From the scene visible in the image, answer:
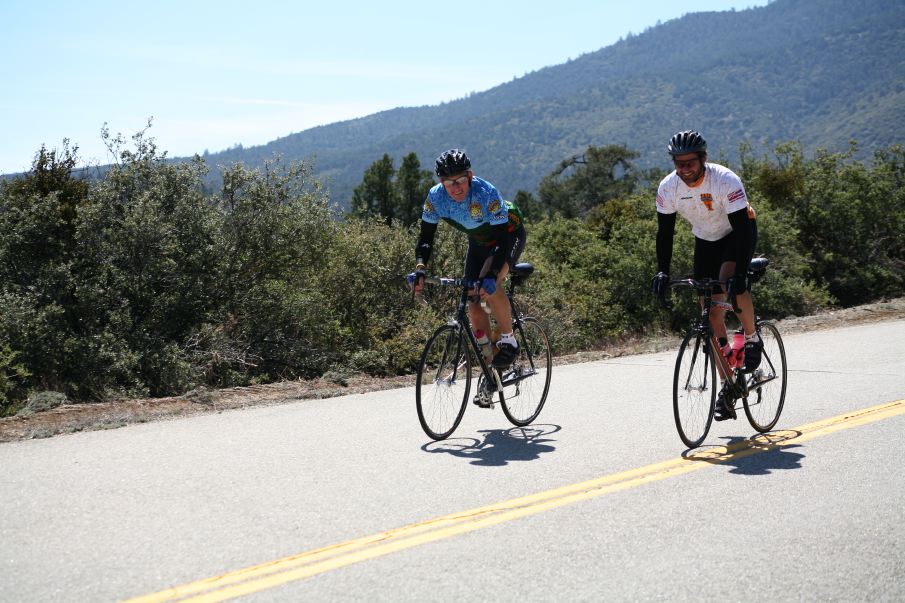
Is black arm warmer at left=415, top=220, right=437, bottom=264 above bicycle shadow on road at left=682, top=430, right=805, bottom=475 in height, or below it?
above

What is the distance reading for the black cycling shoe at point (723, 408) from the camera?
633 cm

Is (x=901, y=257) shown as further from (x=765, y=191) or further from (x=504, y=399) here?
(x=504, y=399)

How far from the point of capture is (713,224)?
6309 mm

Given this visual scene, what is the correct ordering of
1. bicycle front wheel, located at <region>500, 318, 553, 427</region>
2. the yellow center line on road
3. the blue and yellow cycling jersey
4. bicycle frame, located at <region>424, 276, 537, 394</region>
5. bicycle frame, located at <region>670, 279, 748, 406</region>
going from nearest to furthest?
1. the yellow center line on road
2. bicycle frame, located at <region>670, 279, 748, 406</region>
3. bicycle frame, located at <region>424, 276, 537, 394</region>
4. the blue and yellow cycling jersey
5. bicycle front wheel, located at <region>500, 318, 553, 427</region>

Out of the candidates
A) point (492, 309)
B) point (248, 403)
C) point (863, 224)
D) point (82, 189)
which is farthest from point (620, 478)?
point (863, 224)

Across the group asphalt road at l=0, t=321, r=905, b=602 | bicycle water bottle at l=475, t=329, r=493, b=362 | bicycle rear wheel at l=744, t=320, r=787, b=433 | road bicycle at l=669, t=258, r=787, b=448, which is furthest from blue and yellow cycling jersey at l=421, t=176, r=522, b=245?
bicycle rear wheel at l=744, t=320, r=787, b=433

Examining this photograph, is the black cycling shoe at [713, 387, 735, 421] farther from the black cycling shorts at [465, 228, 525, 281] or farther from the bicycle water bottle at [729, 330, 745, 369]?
the black cycling shorts at [465, 228, 525, 281]

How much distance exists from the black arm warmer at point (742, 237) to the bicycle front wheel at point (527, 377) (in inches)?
76.1

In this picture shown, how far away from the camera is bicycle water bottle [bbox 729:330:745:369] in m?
6.41

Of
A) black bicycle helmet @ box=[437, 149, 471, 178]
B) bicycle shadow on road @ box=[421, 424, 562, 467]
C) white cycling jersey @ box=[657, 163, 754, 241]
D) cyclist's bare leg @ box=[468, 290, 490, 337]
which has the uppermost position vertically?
black bicycle helmet @ box=[437, 149, 471, 178]

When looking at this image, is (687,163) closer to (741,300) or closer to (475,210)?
(741,300)

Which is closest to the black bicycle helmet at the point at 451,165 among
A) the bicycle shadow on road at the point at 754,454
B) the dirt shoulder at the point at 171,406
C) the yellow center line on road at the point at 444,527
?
the yellow center line on road at the point at 444,527

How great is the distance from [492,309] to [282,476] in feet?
7.64

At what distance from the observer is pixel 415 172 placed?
63.4 metres
